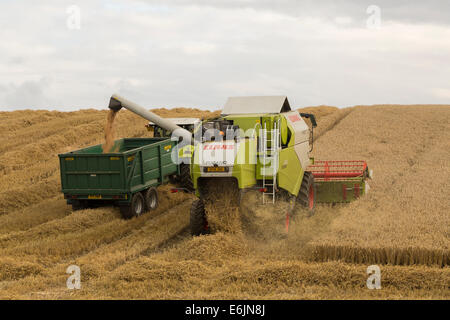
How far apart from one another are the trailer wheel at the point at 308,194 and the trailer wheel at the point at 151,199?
4.16 m

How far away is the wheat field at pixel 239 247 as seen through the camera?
309 inches

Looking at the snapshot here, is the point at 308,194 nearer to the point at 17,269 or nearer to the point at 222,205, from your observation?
the point at 222,205

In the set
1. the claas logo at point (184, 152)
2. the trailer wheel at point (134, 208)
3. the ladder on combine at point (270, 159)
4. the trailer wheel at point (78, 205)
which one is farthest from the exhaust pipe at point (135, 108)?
the ladder on combine at point (270, 159)

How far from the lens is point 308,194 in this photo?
39.4ft

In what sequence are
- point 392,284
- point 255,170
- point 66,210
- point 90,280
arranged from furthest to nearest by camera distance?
point 66,210 → point 255,170 → point 90,280 → point 392,284

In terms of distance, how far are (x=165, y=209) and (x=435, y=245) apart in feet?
24.2

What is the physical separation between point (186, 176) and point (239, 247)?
6.08m

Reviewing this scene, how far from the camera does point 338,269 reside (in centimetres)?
814

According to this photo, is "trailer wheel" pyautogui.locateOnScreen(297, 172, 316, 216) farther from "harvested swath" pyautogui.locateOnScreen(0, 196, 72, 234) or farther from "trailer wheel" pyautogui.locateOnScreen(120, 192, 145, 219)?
"harvested swath" pyautogui.locateOnScreen(0, 196, 72, 234)

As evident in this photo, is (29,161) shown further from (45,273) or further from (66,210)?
(45,273)

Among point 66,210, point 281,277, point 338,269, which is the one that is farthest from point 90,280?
point 66,210

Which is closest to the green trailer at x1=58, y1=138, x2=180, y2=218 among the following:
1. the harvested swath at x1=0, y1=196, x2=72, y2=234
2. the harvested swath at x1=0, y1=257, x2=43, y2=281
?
the harvested swath at x1=0, y1=196, x2=72, y2=234

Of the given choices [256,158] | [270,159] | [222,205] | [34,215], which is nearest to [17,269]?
[222,205]

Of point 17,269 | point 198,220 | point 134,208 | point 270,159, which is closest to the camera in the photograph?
point 17,269
